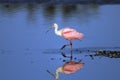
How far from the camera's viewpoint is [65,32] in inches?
589

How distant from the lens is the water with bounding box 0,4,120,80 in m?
12.8

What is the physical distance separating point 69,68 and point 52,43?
325 cm

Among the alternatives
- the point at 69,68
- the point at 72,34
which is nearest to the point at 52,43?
the point at 72,34

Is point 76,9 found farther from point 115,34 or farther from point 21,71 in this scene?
point 21,71

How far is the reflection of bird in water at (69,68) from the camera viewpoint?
12641mm

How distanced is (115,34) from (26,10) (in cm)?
912

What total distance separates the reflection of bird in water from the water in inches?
5.1

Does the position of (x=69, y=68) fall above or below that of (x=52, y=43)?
below

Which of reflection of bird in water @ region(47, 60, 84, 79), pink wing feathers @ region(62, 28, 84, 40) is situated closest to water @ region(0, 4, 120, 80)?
reflection of bird in water @ region(47, 60, 84, 79)

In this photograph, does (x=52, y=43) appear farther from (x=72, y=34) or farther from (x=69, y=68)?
(x=69, y=68)

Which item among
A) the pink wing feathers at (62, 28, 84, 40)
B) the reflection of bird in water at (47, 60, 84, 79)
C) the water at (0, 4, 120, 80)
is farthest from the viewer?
the pink wing feathers at (62, 28, 84, 40)

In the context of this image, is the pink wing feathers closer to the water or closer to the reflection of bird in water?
the water

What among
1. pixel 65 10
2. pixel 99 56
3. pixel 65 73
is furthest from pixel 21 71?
pixel 65 10

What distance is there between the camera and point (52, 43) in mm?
16188
